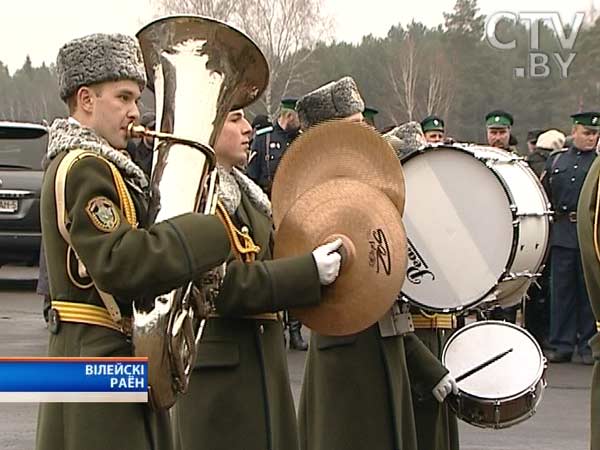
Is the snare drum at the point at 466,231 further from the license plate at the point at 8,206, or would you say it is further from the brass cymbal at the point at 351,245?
the license plate at the point at 8,206

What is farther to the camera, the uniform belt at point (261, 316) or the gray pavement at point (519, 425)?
the gray pavement at point (519, 425)

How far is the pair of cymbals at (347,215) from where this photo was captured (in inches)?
148

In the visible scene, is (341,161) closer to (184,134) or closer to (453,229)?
(184,134)

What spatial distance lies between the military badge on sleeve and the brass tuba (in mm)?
106

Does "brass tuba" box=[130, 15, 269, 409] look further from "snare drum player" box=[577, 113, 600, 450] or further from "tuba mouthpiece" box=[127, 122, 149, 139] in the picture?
"snare drum player" box=[577, 113, 600, 450]

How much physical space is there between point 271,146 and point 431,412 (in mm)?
6081

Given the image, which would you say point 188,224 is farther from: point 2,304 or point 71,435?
point 2,304

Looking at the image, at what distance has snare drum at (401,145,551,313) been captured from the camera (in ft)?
15.2

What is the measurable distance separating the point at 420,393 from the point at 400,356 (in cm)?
20

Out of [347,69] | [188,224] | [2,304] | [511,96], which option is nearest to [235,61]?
[188,224]

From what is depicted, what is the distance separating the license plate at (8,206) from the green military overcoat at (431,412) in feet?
29.1

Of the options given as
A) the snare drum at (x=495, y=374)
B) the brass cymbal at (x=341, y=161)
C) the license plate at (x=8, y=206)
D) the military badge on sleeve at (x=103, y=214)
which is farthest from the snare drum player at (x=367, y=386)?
the license plate at (x=8, y=206)

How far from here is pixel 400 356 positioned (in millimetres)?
4500

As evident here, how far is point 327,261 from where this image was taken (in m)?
3.70
